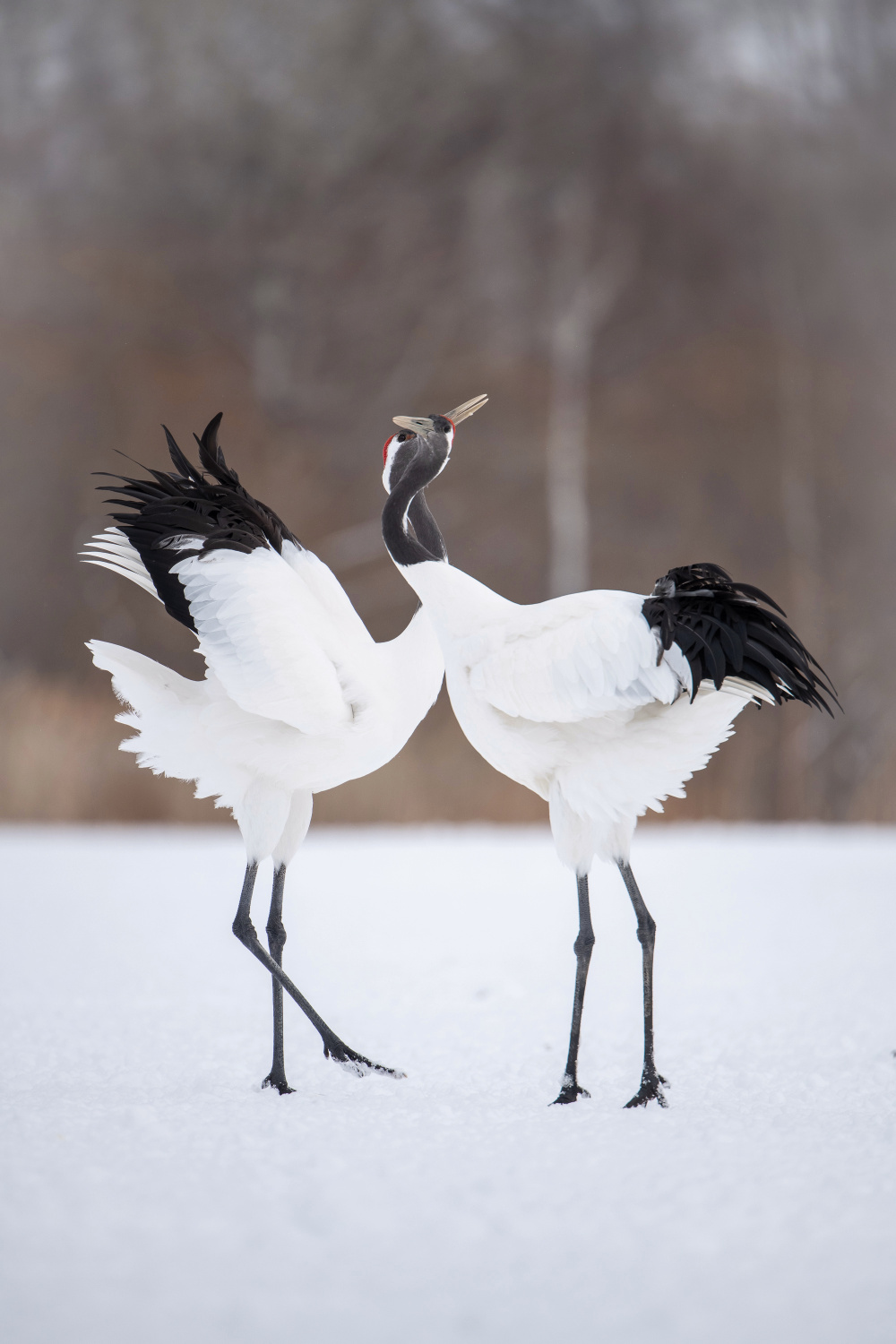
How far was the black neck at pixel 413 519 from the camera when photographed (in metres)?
2.72

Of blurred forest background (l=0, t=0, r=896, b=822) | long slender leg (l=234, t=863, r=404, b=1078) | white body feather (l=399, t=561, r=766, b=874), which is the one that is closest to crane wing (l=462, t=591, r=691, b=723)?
white body feather (l=399, t=561, r=766, b=874)

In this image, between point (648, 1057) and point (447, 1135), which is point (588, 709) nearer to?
point (648, 1057)

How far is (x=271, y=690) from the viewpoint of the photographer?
2.53m

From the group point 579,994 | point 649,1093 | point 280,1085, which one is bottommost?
point 280,1085

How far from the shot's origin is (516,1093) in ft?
8.29

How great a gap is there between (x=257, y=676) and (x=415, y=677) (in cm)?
43

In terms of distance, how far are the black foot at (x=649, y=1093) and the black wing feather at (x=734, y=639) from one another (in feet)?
2.76

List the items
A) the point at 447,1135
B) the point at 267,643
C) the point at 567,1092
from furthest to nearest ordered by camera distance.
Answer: the point at 267,643
the point at 567,1092
the point at 447,1135

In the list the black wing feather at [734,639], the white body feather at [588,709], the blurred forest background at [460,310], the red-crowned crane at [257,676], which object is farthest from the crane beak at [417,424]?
the blurred forest background at [460,310]

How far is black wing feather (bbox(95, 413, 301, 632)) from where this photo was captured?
2.70m

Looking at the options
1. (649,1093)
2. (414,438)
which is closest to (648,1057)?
(649,1093)

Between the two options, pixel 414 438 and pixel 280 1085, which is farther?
pixel 414 438

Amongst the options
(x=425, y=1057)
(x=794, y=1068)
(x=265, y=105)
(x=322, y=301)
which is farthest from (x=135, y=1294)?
(x=265, y=105)

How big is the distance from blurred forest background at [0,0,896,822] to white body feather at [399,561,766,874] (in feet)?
18.8
